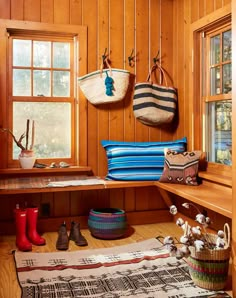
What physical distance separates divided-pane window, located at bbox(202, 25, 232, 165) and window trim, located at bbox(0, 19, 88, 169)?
126cm

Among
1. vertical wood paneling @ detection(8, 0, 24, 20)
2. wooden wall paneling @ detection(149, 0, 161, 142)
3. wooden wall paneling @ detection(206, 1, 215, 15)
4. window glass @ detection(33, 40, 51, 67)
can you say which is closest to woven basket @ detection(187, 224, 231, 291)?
wooden wall paneling @ detection(149, 0, 161, 142)

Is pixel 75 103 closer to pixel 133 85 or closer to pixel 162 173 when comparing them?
pixel 133 85

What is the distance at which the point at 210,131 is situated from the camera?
3.83 metres

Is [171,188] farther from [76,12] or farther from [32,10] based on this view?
[32,10]

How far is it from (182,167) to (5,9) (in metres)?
2.36

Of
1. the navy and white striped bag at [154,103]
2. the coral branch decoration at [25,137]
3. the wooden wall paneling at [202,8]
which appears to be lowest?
the coral branch decoration at [25,137]

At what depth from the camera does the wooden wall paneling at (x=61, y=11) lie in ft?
13.0

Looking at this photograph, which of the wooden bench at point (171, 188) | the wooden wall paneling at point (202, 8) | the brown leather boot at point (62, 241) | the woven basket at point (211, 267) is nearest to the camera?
the woven basket at point (211, 267)

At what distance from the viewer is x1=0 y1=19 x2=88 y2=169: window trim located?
382cm

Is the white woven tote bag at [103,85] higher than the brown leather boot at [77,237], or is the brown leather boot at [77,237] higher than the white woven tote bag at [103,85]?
the white woven tote bag at [103,85]

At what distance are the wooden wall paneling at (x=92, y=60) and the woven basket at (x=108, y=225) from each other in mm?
A: 690

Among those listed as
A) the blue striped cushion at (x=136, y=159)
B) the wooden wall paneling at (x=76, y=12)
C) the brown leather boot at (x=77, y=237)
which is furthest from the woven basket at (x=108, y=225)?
the wooden wall paneling at (x=76, y=12)

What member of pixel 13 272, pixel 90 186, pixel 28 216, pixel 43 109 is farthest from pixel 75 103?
pixel 13 272

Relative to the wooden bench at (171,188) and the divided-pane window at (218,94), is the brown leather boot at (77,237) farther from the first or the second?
the divided-pane window at (218,94)
